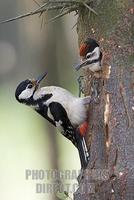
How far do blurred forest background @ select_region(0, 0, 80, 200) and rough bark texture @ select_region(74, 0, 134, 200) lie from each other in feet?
10.1

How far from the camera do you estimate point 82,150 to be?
3697mm

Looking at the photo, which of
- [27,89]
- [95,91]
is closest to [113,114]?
[95,91]

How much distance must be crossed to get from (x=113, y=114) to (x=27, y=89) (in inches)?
32.6

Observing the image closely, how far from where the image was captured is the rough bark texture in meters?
3.36

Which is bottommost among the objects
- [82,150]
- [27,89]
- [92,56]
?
[82,150]

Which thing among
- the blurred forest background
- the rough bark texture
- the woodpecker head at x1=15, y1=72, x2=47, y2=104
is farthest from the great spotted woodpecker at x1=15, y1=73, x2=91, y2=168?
the blurred forest background

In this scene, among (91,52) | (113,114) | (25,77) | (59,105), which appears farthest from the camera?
(25,77)

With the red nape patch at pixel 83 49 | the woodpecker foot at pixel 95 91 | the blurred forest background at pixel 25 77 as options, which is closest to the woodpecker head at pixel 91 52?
the red nape patch at pixel 83 49

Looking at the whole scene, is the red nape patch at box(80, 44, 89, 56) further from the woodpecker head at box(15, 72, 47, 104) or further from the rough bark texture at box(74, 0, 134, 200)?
the woodpecker head at box(15, 72, 47, 104)

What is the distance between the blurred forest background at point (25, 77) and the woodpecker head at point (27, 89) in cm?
246

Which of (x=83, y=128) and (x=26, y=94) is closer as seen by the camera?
(x=83, y=128)

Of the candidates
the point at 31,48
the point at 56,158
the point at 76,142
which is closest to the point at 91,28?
the point at 76,142

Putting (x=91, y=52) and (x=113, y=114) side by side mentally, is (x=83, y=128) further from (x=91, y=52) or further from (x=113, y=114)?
(x=91, y=52)

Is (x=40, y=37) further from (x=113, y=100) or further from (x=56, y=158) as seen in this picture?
(x=113, y=100)
